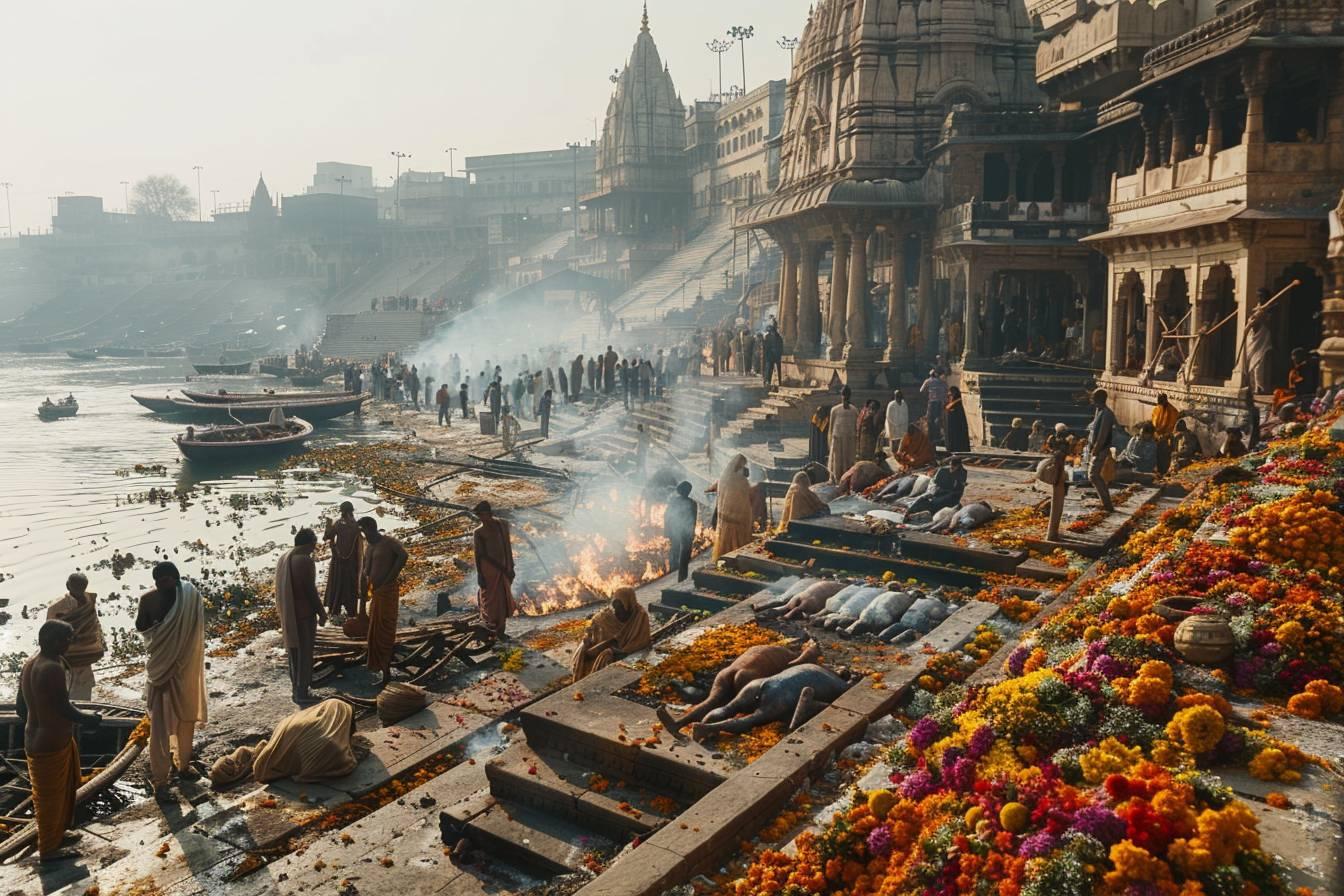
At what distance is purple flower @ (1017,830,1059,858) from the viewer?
194 inches

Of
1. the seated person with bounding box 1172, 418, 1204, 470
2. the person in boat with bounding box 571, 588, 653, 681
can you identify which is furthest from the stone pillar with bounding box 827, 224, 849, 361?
the person in boat with bounding box 571, 588, 653, 681

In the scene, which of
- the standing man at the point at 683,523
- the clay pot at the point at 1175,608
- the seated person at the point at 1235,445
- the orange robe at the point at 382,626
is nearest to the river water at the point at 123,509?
the orange robe at the point at 382,626

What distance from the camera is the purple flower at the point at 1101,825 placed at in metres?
4.89

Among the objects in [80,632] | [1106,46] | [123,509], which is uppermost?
[1106,46]

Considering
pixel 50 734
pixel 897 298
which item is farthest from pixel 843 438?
pixel 50 734

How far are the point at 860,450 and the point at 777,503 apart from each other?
177 centimetres

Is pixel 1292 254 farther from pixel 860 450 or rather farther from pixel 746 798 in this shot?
pixel 746 798

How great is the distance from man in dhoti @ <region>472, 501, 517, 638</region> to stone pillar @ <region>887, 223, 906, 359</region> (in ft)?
59.1

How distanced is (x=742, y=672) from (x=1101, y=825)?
3.65 meters

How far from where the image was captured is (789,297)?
110ft

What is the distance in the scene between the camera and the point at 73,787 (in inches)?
299

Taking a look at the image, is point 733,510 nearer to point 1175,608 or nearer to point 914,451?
point 914,451

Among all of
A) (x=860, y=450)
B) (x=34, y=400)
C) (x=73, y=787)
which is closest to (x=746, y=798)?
(x=73, y=787)

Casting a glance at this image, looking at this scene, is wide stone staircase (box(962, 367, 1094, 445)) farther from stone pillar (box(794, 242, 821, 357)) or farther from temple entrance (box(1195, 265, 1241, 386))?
stone pillar (box(794, 242, 821, 357))
